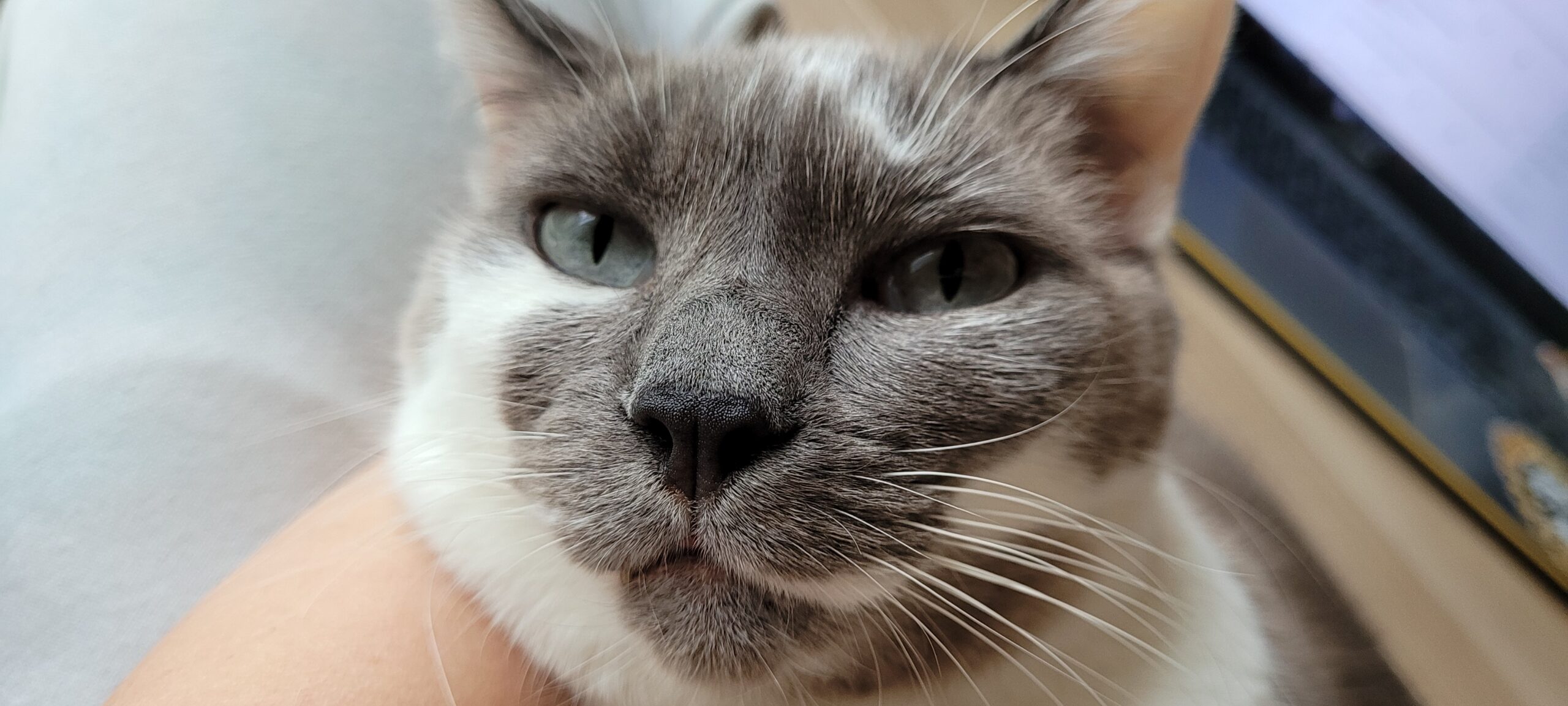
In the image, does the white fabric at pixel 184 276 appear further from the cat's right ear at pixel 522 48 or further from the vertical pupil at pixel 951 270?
the vertical pupil at pixel 951 270

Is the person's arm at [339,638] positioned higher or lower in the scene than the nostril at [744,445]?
lower

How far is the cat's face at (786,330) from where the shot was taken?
621 mm

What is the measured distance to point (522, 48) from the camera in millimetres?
945

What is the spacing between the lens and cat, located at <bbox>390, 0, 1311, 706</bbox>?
2.07ft

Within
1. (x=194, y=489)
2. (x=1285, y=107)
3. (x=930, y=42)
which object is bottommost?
(x=194, y=489)

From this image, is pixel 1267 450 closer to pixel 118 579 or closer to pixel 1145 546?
pixel 1145 546

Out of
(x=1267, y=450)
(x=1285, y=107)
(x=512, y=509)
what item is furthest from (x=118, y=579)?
(x=1285, y=107)

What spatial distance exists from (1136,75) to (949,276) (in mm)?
285

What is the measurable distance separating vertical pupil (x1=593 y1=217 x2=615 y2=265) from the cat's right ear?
0.18 meters

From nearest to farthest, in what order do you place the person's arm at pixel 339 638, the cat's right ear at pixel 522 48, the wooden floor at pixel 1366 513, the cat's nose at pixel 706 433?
the cat's nose at pixel 706 433, the person's arm at pixel 339 638, the cat's right ear at pixel 522 48, the wooden floor at pixel 1366 513

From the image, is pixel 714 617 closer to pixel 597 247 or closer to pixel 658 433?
pixel 658 433

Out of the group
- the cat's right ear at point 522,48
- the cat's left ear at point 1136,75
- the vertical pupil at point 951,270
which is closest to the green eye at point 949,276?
the vertical pupil at point 951,270

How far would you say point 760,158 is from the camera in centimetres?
76

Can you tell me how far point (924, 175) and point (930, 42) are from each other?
38cm
